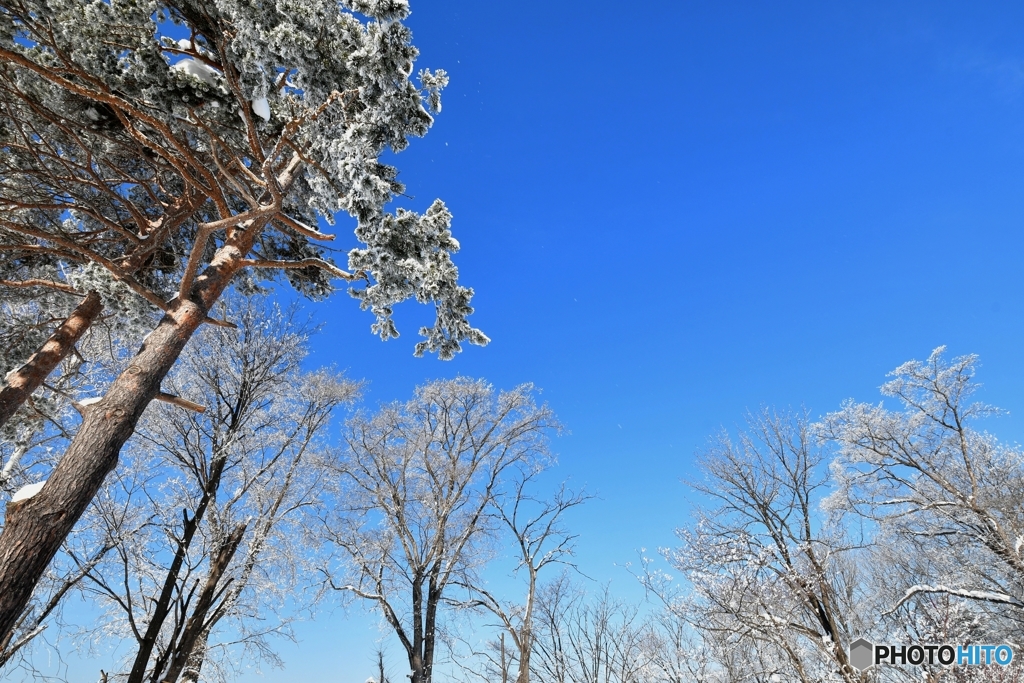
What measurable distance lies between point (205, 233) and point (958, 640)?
11122mm

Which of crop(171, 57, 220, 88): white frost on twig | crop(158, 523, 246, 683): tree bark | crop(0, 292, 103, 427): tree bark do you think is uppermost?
crop(171, 57, 220, 88): white frost on twig

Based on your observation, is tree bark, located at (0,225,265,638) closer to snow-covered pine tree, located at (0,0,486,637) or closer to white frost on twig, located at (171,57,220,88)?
snow-covered pine tree, located at (0,0,486,637)

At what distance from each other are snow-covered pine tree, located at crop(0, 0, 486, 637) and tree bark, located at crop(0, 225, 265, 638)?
0.4 inches

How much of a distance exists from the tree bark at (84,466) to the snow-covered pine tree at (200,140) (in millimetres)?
11

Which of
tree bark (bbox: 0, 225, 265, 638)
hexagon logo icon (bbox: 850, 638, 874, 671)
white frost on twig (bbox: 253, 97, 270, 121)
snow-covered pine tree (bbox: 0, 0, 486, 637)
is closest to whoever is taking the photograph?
tree bark (bbox: 0, 225, 265, 638)

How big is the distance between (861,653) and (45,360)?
1344 cm

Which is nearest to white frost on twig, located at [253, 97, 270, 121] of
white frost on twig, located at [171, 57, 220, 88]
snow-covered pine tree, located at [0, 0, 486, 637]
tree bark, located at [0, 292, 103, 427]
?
snow-covered pine tree, located at [0, 0, 486, 637]

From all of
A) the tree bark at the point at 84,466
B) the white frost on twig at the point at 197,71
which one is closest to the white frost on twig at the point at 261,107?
the white frost on twig at the point at 197,71

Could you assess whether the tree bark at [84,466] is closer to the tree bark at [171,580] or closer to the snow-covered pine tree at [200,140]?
the snow-covered pine tree at [200,140]

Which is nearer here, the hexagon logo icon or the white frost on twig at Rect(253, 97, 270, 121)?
the white frost on twig at Rect(253, 97, 270, 121)

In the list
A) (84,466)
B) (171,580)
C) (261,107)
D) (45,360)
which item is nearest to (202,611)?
(171,580)

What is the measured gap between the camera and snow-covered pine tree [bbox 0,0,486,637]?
13.6 ft

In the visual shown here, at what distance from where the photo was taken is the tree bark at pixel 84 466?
11.4ft

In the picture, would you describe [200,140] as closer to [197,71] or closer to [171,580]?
[197,71]
